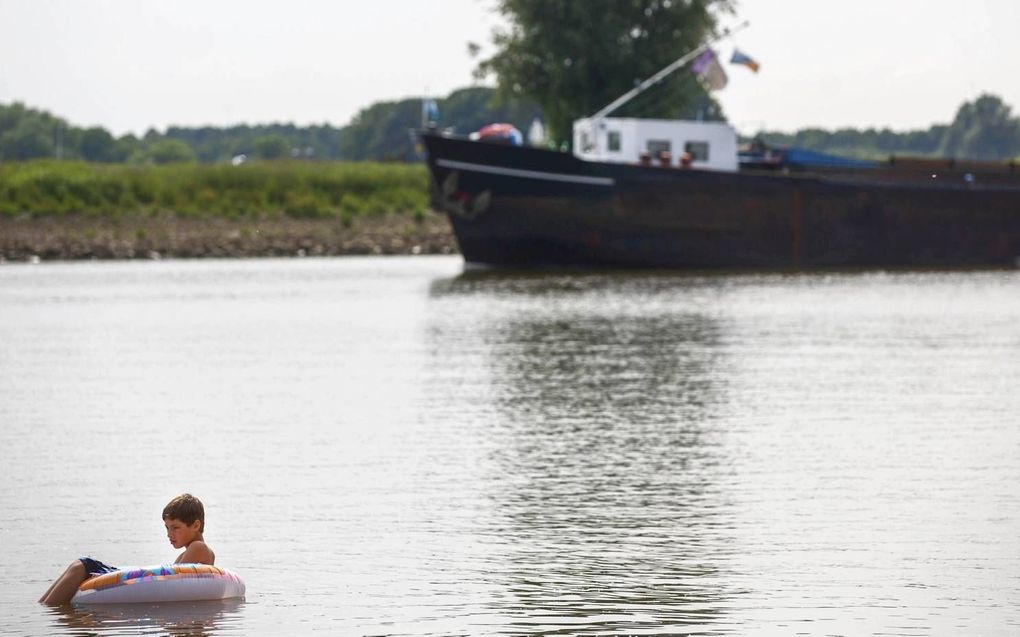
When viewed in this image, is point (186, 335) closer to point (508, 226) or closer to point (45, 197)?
point (508, 226)

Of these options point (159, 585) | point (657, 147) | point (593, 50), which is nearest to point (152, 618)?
point (159, 585)

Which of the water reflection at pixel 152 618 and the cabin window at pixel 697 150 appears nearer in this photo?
the water reflection at pixel 152 618

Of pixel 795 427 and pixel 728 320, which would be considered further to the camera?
pixel 728 320

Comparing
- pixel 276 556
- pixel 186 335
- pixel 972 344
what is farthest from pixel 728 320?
pixel 276 556

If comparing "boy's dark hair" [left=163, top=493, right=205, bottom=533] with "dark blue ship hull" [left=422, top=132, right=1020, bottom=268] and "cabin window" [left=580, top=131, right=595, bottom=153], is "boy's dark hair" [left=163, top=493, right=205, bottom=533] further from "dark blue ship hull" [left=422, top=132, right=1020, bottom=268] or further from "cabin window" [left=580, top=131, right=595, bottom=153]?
"cabin window" [left=580, top=131, right=595, bottom=153]

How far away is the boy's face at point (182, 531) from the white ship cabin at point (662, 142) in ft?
173

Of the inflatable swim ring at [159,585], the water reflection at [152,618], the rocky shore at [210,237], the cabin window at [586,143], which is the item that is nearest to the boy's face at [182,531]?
the inflatable swim ring at [159,585]

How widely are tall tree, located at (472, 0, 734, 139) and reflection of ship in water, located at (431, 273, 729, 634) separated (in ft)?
142

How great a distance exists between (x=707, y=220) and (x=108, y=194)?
116 feet

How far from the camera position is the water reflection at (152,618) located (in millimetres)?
12672

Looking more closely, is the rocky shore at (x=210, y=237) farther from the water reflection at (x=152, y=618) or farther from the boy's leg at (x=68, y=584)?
the water reflection at (x=152, y=618)

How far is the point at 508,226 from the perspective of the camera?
65562 millimetres

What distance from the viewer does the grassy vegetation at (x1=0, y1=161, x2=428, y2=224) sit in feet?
291

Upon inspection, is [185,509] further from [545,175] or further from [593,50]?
[593,50]
